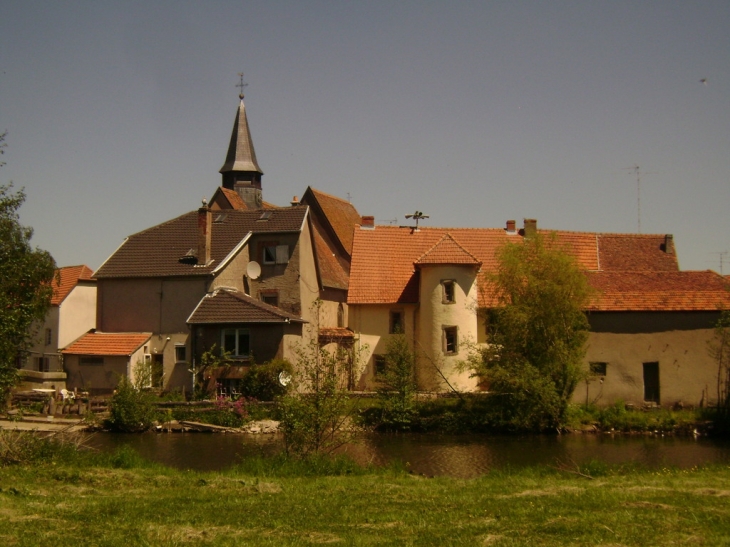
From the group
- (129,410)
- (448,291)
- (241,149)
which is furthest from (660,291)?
(241,149)

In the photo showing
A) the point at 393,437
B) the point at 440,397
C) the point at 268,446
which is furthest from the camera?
the point at 440,397

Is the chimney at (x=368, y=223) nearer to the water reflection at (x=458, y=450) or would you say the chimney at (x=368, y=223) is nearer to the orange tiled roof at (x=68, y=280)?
the orange tiled roof at (x=68, y=280)

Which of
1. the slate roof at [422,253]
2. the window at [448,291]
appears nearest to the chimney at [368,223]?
the slate roof at [422,253]

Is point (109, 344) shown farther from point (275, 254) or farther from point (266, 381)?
point (275, 254)

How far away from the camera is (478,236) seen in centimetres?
4275

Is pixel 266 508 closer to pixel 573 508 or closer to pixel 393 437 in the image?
pixel 573 508

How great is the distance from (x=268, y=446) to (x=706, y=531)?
1563cm

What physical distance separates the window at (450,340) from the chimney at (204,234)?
38.0ft

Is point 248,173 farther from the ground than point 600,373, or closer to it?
farther from the ground

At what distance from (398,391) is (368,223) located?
549 inches

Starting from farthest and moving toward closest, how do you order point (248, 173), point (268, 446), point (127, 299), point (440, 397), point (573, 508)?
point (248, 173)
point (127, 299)
point (440, 397)
point (268, 446)
point (573, 508)

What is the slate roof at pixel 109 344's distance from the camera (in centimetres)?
3400

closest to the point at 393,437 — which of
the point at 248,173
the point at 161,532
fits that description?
the point at 161,532

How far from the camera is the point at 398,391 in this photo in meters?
30.9
